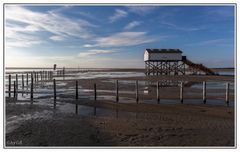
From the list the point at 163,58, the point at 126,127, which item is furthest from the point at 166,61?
the point at 126,127

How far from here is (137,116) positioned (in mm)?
12914

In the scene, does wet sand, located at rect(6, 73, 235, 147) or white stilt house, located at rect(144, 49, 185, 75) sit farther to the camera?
white stilt house, located at rect(144, 49, 185, 75)

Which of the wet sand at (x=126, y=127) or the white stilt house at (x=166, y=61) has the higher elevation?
the white stilt house at (x=166, y=61)

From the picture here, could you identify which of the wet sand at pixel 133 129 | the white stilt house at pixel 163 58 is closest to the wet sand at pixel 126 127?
the wet sand at pixel 133 129

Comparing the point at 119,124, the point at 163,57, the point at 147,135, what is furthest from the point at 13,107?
the point at 163,57

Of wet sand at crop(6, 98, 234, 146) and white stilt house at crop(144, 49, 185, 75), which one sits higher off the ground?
white stilt house at crop(144, 49, 185, 75)

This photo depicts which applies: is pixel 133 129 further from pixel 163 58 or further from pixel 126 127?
pixel 163 58

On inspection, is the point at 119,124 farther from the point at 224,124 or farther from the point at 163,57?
the point at 163,57

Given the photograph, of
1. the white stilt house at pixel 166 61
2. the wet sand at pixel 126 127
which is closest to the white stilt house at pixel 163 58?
the white stilt house at pixel 166 61

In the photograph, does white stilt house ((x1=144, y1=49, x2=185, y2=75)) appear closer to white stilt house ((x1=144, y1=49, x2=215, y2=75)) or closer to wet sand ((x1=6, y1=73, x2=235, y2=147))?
white stilt house ((x1=144, y1=49, x2=215, y2=75))

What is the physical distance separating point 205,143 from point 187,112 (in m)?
5.91

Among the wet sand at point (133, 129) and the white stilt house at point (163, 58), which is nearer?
the wet sand at point (133, 129)

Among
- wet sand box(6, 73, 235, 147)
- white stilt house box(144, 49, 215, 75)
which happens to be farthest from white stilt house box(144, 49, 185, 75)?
wet sand box(6, 73, 235, 147)

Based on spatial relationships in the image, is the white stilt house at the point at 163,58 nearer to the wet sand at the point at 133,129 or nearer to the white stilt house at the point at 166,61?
the white stilt house at the point at 166,61
